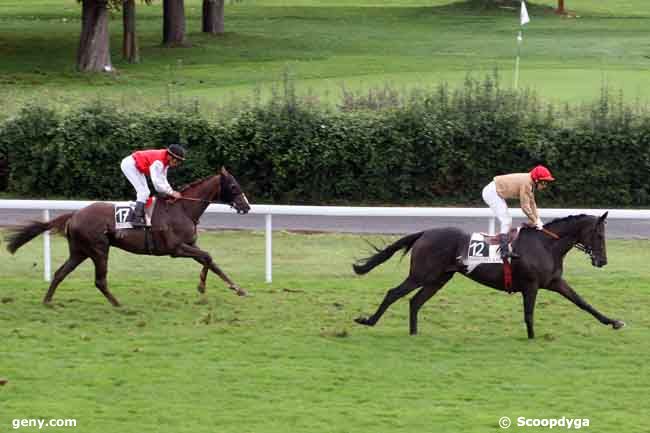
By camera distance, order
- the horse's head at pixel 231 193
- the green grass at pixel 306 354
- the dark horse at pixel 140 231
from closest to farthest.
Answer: the green grass at pixel 306 354 < the dark horse at pixel 140 231 < the horse's head at pixel 231 193

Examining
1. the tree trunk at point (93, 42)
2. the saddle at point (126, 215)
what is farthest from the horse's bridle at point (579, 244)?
the tree trunk at point (93, 42)

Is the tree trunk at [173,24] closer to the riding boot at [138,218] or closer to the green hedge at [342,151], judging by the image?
the green hedge at [342,151]

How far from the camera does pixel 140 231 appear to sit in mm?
11227

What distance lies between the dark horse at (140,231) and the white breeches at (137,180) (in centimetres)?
16

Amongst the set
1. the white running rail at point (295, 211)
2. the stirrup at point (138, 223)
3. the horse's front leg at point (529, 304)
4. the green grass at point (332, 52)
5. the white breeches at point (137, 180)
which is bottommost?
the green grass at point (332, 52)

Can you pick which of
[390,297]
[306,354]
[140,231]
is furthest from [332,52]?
[306,354]

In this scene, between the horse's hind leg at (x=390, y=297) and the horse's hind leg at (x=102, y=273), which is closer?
the horse's hind leg at (x=390, y=297)

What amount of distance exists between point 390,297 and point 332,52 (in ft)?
88.2

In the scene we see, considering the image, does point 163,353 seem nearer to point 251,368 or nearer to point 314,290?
point 251,368

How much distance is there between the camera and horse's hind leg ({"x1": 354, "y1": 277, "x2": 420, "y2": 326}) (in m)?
10.2

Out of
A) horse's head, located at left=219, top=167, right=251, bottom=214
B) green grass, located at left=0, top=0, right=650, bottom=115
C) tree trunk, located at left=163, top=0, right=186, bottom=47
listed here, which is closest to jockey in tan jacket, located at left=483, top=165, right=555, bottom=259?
horse's head, located at left=219, top=167, right=251, bottom=214

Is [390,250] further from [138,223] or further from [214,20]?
[214,20]

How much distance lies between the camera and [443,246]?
10148mm

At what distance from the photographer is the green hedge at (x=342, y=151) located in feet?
60.6
